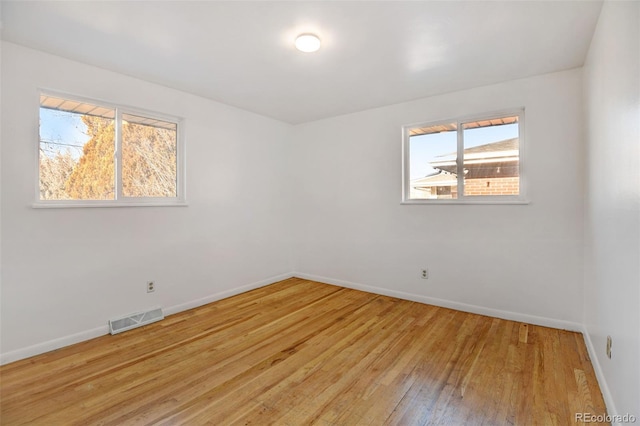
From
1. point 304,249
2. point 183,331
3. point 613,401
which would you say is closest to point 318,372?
point 183,331

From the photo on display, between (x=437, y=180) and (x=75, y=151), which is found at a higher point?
(x=75, y=151)

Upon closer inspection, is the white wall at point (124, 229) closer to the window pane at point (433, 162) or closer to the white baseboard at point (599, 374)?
the window pane at point (433, 162)

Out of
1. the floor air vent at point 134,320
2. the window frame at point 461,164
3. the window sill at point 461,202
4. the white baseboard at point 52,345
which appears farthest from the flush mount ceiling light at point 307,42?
the white baseboard at point 52,345

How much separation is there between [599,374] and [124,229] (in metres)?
4.07

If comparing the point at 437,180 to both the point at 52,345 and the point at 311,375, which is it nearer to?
the point at 311,375

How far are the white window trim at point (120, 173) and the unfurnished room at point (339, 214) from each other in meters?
0.02

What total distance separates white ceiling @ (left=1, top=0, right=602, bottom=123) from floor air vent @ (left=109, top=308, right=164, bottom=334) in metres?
2.42

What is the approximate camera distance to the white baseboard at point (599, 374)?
1681 mm

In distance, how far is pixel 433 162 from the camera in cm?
367

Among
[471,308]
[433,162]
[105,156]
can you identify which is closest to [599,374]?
[471,308]

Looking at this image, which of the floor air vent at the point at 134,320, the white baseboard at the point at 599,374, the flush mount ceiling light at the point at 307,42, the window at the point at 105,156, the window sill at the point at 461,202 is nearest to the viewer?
the white baseboard at the point at 599,374

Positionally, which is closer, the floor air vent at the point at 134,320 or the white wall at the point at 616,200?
the white wall at the point at 616,200

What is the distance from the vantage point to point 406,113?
12.4 feet

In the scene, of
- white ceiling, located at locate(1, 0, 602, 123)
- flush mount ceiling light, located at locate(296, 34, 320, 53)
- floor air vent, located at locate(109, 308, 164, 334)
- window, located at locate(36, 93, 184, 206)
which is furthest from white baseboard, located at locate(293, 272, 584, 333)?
flush mount ceiling light, located at locate(296, 34, 320, 53)
